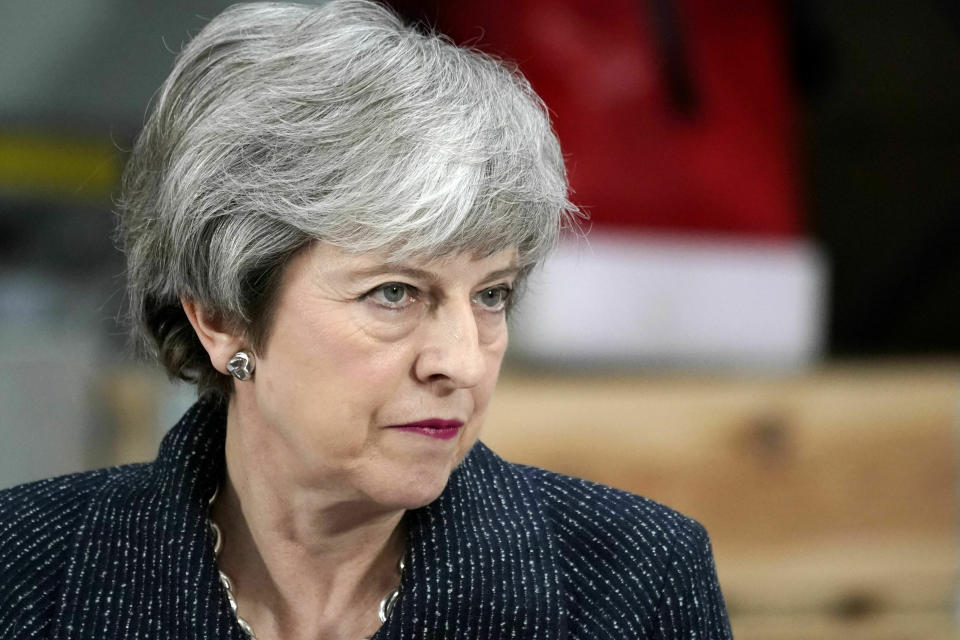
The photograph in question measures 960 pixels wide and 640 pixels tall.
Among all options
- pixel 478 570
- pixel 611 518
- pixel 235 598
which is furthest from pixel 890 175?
pixel 235 598

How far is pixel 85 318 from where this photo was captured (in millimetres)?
2127

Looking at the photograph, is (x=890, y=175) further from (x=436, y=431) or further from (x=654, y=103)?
(x=436, y=431)

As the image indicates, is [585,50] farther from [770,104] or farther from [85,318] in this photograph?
[85,318]

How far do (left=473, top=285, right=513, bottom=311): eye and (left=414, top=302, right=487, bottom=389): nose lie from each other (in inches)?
1.6

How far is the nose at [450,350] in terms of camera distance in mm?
1038

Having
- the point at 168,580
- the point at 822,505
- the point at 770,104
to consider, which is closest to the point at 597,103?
the point at 770,104

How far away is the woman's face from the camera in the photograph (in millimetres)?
1040

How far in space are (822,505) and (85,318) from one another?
1.17 meters

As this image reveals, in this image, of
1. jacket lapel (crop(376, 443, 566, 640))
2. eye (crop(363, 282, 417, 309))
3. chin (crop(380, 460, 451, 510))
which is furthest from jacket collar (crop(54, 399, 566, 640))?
eye (crop(363, 282, 417, 309))

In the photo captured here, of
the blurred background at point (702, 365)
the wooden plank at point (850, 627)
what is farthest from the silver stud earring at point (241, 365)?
the wooden plank at point (850, 627)

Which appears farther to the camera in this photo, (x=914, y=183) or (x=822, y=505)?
(x=914, y=183)

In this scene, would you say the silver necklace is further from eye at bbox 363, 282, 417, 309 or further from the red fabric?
the red fabric

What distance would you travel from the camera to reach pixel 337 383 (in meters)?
1.05

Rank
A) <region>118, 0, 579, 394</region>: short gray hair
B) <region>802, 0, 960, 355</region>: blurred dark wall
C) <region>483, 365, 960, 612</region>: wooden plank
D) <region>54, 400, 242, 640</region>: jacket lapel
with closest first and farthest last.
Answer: <region>118, 0, 579, 394</region>: short gray hair, <region>54, 400, 242, 640</region>: jacket lapel, <region>483, 365, 960, 612</region>: wooden plank, <region>802, 0, 960, 355</region>: blurred dark wall
